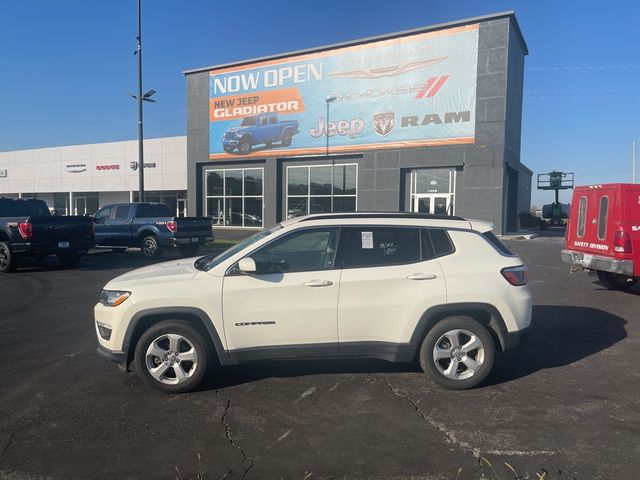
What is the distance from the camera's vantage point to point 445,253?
4.74 m

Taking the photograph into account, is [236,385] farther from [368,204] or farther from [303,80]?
[303,80]

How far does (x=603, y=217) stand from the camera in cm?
930

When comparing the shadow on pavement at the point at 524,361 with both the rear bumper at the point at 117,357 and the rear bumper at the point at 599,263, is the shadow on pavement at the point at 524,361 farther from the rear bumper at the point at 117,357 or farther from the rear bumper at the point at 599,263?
the rear bumper at the point at 599,263

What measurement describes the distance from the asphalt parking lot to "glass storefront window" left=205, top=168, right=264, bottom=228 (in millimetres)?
27991

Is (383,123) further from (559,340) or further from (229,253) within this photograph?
(229,253)

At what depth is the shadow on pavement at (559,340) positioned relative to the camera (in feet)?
17.4

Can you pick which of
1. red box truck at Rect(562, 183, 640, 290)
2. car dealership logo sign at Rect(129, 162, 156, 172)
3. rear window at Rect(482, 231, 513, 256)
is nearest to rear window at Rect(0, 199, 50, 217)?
rear window at Rect(482, 231, 513, 256)

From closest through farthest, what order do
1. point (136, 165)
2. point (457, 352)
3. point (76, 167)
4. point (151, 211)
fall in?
point (457, 352) → point (151, 211) → point (136, 165) → point (76, 167)

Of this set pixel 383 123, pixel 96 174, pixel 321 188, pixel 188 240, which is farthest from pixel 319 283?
pixel 96 174

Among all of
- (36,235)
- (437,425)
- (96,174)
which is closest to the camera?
(437,425)

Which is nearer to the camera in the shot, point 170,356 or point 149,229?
point 170,356

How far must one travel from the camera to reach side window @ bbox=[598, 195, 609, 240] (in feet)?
30.2

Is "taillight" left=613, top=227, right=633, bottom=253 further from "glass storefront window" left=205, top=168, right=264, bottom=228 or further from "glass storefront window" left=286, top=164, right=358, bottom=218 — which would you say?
"glass storefront window" left=205, top=168, right=264, bottom=228

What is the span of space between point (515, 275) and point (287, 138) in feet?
93.0
